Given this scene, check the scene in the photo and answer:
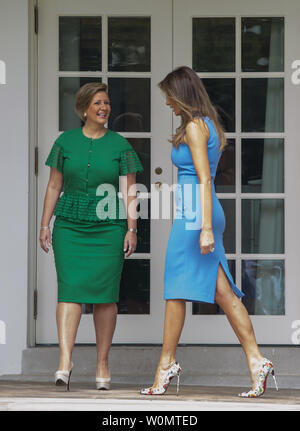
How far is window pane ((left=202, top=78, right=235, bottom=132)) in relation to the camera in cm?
574

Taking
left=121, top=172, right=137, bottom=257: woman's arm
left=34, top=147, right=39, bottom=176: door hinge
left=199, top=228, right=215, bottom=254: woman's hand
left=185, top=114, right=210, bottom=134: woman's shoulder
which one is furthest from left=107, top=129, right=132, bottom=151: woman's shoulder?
left=34, top=147, right=39, bottom=176: door hinge

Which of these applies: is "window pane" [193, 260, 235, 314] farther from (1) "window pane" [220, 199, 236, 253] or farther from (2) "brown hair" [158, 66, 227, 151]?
(2) "brown hair" [158, 66, 227, 151]

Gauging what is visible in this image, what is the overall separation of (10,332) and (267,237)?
62.9 inches

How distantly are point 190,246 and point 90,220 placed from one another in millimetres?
587

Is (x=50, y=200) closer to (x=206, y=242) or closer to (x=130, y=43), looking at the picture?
(x=206, y=242)

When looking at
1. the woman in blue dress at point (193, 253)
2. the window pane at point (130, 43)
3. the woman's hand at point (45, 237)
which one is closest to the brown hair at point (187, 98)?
the woman in blue dress at point (193, 253)

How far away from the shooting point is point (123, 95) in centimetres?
576

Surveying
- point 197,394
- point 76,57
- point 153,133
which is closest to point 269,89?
point 153,133

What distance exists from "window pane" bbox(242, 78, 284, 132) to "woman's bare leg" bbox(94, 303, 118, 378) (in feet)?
4.94

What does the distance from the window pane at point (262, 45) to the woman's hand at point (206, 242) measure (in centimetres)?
172

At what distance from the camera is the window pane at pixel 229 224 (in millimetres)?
5746

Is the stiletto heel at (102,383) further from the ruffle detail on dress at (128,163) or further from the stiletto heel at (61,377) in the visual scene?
the ruffle detail on dress at (128,163)

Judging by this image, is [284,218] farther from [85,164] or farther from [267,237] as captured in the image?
[85,164]

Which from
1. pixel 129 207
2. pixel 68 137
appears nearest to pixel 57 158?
pixel 68 137
